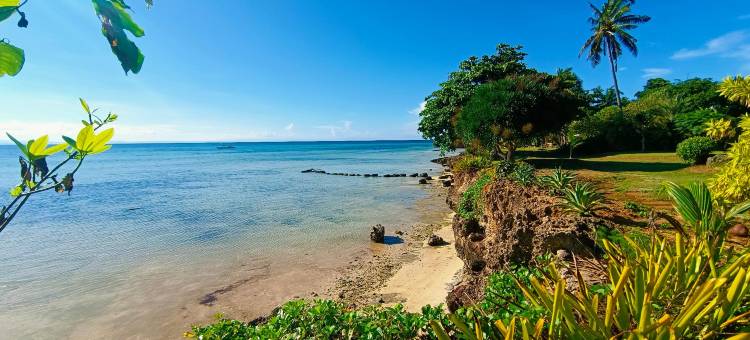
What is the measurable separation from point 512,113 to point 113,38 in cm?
2039

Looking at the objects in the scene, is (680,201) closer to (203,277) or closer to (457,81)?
(203,277)

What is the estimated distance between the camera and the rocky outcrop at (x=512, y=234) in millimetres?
6113

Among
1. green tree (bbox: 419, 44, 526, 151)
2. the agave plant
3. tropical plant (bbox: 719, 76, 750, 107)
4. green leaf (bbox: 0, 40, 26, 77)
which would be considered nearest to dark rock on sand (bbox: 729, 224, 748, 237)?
tropical plant (bbox: 719, 76, 750, 107)

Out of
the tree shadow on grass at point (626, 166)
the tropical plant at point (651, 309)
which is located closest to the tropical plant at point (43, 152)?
the tropical plant at point (651, 309)

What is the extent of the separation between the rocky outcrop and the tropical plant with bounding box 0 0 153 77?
457cm

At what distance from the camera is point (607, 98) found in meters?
54.8

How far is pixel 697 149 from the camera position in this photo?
15062mm

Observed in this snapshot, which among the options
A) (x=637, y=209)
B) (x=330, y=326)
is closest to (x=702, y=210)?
(x=637, y=209)

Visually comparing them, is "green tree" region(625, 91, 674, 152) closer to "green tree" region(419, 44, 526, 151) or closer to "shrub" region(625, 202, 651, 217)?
"green tree" region(419, 44, 526, 151)

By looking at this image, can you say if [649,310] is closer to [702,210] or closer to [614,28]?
[702,210]

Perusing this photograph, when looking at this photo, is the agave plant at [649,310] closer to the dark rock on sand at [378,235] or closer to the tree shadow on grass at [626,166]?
the dark rock on sand at [378,235]

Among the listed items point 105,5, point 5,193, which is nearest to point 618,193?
point 105,5

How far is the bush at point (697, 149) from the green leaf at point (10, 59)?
20458mm

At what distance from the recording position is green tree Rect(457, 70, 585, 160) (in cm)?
1925
